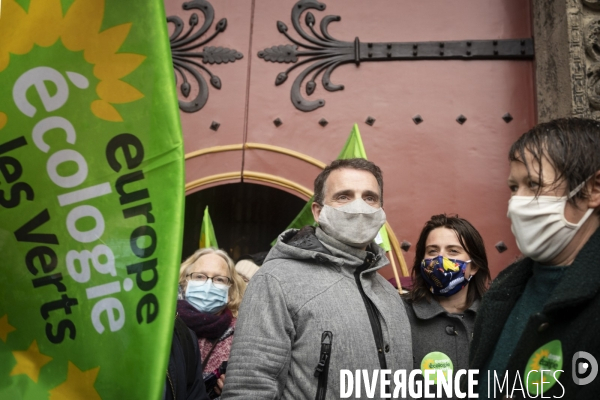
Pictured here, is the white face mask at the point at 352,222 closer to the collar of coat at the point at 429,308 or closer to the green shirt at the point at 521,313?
the collar of coat at the point at 429,308

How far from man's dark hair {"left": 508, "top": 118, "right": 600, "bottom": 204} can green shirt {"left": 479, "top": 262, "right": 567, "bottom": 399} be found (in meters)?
0.18

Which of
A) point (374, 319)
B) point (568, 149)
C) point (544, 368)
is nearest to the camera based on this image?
point (544, 368)

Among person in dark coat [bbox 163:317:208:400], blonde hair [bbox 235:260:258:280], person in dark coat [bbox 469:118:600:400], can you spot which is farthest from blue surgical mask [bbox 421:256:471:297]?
blonde hair [bbox 235:260:258:280]

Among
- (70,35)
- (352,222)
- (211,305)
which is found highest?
(70,35)

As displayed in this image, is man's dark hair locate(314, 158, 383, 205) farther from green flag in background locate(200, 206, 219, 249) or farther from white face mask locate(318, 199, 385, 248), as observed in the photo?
green flag in background locate(200, 206, 219, 249)

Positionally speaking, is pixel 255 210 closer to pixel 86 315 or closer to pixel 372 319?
pixel 372 319

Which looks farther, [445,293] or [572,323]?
[445,293]

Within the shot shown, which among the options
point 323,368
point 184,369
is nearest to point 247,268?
point 184,369

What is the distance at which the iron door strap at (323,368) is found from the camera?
1715 mm

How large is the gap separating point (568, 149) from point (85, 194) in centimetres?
104

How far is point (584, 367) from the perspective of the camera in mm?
1044

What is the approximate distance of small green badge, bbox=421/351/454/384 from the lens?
2.11m

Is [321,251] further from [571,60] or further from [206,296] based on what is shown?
[571,60]

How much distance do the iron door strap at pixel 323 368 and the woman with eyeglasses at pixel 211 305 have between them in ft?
3.81
